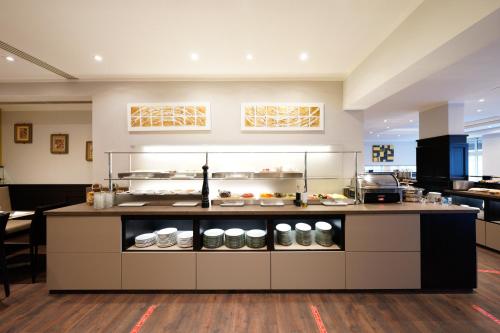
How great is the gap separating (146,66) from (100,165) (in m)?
1.68

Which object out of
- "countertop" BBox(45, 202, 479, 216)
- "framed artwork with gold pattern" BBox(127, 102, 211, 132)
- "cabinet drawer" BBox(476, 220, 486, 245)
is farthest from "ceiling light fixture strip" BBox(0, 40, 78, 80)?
"cabinet drawer" BBox(476, 220, 486, 245)

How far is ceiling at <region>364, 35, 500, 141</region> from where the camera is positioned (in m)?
2.78

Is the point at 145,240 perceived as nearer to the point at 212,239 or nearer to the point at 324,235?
the point at 212,239

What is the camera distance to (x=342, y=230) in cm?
238

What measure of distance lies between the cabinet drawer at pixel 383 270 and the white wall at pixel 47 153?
200 inches

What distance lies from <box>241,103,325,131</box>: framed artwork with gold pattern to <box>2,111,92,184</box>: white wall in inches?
139

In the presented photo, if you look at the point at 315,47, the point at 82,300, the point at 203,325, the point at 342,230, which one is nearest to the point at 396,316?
the point at 342,230

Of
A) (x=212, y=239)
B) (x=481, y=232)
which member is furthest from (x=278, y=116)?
(x=481, y=232)

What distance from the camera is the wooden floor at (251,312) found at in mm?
1894

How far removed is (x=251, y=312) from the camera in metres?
2.07

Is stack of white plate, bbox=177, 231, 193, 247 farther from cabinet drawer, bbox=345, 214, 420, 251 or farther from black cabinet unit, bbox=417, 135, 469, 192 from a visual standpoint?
black cabinet unit, bbox=417, 135, 469, 192

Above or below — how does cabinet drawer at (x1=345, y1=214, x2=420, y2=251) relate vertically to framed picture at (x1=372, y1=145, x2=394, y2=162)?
below

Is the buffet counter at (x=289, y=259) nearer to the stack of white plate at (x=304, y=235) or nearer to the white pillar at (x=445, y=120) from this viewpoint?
the stack of white plate at (x=304, y=235)

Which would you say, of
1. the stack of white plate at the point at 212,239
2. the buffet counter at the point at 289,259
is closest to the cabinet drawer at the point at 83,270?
the buffet counter at the point at 289,259
